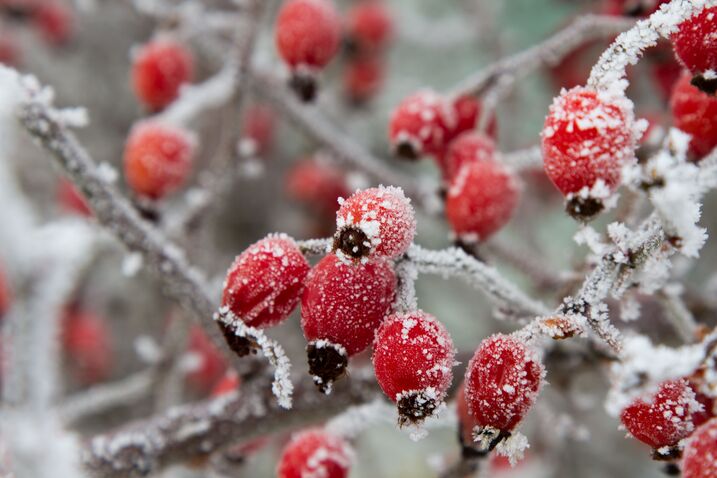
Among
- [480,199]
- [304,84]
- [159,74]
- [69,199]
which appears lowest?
[480,199]

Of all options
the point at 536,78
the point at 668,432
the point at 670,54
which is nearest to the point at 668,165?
the point at 668,432

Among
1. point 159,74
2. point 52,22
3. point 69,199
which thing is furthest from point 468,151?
point 52,22

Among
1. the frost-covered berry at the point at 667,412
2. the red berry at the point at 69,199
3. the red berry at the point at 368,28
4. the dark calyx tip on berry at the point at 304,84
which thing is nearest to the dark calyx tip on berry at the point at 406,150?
the dark calyx tip on berry at the point at 304,84

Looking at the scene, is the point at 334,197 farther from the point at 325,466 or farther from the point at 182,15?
the point at 325,466

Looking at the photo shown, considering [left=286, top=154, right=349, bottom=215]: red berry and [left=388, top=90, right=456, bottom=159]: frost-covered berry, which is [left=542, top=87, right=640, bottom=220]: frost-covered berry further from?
[left=286, top=154, right=349, bottom=215]: red berry

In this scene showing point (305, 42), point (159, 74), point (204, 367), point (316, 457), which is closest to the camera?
point (316, 457)

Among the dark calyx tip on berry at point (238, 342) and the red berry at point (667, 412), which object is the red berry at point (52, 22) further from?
the red berry at point (667, 412)

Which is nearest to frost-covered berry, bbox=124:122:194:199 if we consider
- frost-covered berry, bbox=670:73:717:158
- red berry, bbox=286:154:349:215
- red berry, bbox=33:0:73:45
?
frost-covered berry, bbox=670:73:717:158

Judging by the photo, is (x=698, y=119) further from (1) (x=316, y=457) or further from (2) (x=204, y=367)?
(2) (x=204, y=367)
